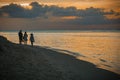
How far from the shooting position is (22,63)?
61.5ft

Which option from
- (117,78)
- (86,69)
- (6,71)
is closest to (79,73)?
(86,69)

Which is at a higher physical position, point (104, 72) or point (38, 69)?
point (38, 69)

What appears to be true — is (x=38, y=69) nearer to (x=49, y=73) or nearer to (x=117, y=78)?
(x=49, y=73)

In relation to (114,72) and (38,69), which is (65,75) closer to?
(38,69)

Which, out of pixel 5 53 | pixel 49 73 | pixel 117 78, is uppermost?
pixel 5 53

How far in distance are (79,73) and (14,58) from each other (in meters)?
6.93

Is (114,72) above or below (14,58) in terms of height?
below

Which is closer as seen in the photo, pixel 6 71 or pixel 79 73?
pixel 6 71

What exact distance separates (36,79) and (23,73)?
4.24 feet

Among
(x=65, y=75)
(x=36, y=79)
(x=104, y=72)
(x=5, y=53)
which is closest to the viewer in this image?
(x=36, y=79)

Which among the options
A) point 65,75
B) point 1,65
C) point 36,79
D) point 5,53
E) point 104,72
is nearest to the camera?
point 36,79

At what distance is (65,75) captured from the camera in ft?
61.0

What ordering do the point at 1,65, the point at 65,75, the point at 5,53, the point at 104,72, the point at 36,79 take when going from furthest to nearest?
the point at 104,72
the point at 5,53
the point at 65,75
the point at 1,65
the point at 36,79

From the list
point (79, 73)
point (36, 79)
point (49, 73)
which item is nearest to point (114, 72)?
point (79, 73)
